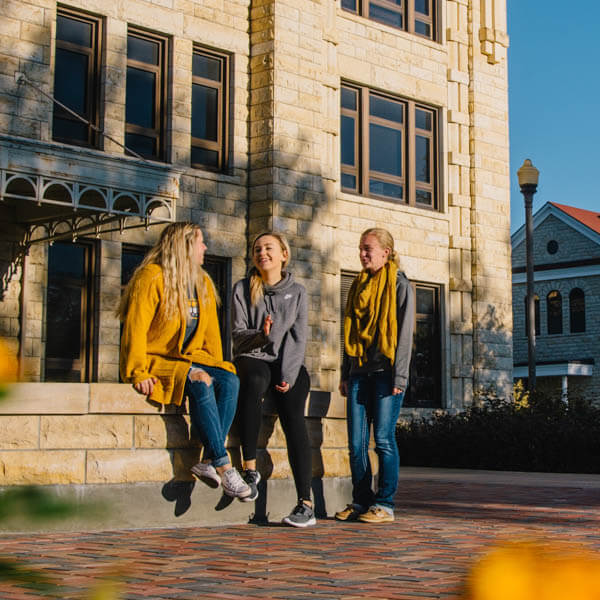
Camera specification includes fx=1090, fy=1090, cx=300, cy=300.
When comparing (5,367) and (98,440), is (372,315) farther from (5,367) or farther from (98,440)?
(5,367)

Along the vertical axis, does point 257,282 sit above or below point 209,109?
below

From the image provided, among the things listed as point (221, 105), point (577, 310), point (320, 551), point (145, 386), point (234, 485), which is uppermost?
point (221, 105)

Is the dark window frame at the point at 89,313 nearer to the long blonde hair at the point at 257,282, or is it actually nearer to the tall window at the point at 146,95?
the tall window at the point at 146,95

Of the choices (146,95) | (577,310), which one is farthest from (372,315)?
(577,310)

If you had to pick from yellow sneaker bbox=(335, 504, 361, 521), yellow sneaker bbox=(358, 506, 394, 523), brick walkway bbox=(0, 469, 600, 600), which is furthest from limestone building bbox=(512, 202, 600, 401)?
yellow sneaker bbox=(358, 506, 394, 523)

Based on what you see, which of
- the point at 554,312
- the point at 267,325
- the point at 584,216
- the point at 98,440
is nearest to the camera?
the point at 98,440

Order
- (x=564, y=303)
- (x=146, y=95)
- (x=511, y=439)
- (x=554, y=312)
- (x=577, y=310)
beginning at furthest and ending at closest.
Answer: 1. (x=554, y=312)
2. (x=564, y=303)
3. (x=577, y=310)
4. (x=146, y=95)
5. (x=511, y=439)

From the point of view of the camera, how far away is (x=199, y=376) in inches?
273

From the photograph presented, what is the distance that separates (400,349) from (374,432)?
0.61 m

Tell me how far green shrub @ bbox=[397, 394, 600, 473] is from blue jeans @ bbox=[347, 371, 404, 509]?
28.8ft

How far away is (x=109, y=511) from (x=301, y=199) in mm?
16624

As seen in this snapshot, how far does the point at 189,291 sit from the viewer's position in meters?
7.09

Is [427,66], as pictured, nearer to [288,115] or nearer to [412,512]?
[288,115]

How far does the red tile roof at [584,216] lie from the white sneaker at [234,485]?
3906 centimetres
